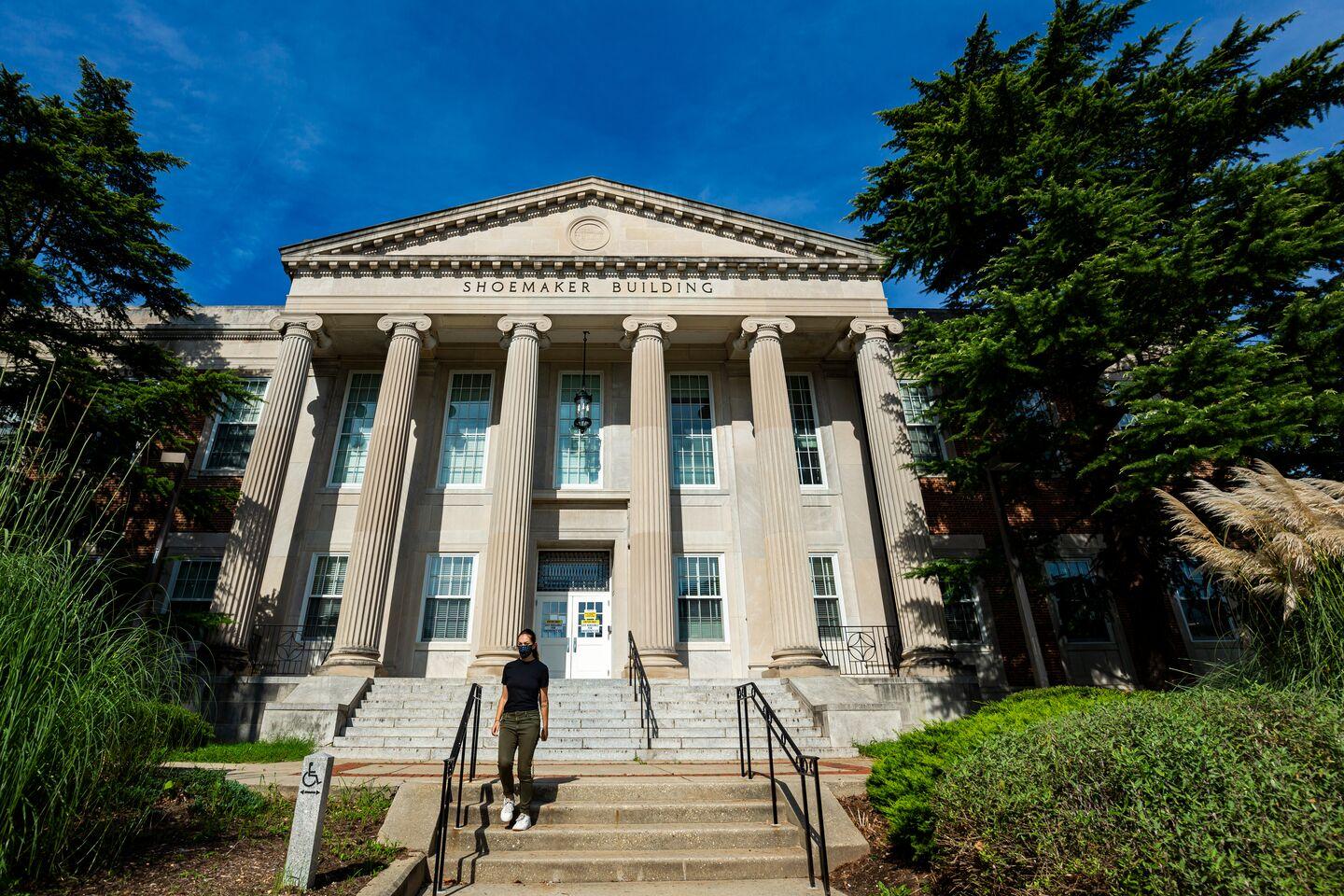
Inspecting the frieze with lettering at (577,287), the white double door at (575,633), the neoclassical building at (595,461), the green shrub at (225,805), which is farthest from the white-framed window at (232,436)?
the green shrub at (225,805)

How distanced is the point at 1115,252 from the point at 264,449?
19.0 m

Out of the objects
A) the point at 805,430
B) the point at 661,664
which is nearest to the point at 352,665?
the point at 661,664

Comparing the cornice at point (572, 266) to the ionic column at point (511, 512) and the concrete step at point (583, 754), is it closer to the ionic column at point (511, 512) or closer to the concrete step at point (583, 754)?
the ionic column at point (511, 512)

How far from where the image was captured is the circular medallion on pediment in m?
19.4

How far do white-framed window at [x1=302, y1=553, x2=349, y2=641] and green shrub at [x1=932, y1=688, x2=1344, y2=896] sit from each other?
16.3 metres

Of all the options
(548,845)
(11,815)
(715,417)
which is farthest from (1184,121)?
(11,815)

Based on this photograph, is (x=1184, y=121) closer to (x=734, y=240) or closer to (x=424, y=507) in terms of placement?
(x=734, y=240)

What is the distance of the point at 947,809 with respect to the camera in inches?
207

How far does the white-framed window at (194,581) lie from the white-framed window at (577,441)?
960 cm

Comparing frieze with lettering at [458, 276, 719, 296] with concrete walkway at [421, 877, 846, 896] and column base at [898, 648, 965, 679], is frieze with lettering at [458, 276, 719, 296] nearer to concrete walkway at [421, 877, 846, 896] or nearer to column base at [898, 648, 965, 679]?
column base at [898, 648, 965, 679]

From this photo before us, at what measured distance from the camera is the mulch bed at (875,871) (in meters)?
5.66

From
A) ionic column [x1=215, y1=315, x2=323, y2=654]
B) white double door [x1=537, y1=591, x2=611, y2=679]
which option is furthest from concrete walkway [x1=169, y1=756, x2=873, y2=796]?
white double door [x1=537, y1=591, x2=611, y2=679]

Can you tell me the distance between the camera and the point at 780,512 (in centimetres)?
1600

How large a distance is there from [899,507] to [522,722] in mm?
11682
